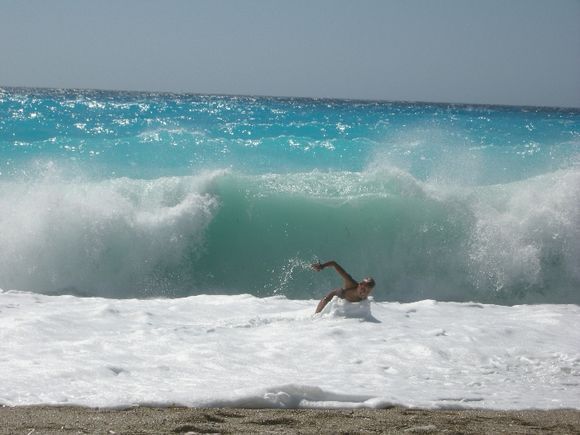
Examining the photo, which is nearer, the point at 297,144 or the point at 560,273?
the point at 560,273

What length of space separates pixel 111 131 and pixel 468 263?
47.2 ft

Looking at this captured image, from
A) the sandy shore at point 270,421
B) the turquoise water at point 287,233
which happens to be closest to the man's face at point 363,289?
the turquoise water at point 287,233

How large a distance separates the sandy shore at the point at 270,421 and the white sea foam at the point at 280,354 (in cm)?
21

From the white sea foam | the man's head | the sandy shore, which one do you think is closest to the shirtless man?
the man's head

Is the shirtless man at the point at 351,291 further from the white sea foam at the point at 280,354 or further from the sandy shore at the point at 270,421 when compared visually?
the sandy shore at the point at 270,421

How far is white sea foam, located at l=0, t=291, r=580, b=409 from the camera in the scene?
17.8 ft

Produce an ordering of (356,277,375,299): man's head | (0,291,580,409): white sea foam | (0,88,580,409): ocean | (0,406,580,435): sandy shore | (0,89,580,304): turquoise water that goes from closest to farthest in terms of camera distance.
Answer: (0,406,580,435): sandy shore → (0,291,580,409): white sea foam → (0,88,580,409): ocean → (356,277,375,299): man's head → (0,89,580,304): turquoise water

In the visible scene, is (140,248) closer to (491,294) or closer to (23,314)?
(23,314)

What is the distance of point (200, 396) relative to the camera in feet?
17.0

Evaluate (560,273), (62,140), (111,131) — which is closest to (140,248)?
(560,273)

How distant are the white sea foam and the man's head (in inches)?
5.3

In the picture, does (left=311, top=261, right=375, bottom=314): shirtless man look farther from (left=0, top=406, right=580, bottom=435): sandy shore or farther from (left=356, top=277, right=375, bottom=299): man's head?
(left=0, top=406, right=580, bottom=435): sandy shore

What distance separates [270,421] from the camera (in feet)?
15.6

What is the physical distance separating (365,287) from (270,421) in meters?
3.55
